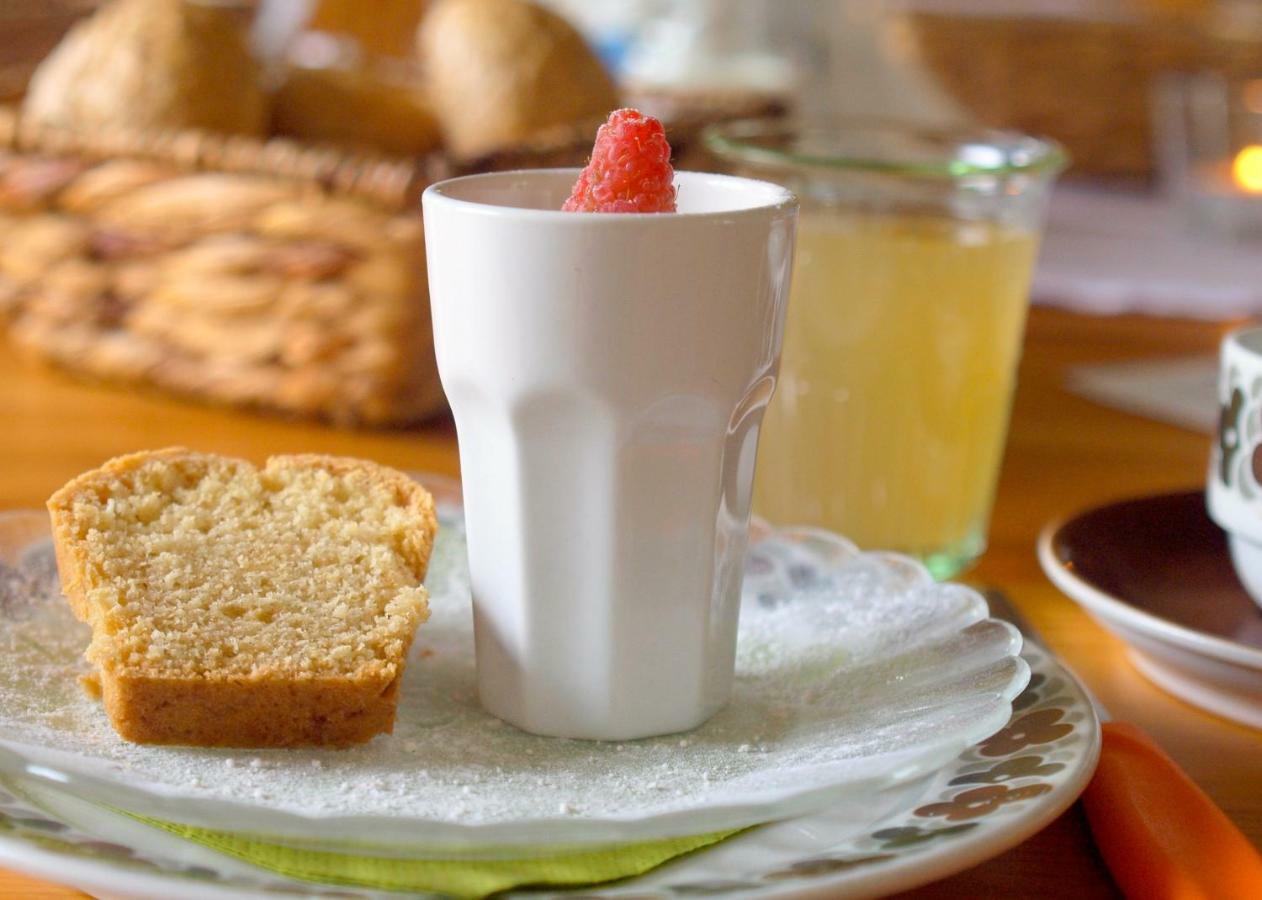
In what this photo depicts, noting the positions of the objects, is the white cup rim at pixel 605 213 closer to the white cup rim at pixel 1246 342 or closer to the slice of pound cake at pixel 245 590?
the slice of pound cake at pixel 245 590

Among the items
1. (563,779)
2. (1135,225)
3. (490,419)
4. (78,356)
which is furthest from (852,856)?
(1135,225)

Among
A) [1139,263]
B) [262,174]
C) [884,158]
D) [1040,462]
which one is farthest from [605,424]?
[1139,263]

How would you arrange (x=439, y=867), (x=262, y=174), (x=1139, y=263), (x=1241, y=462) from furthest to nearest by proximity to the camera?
1. (x=1139, y=263)
2. (x=262, y=174)
3. (x=1241, y=462)
4. (x=439, y=867)

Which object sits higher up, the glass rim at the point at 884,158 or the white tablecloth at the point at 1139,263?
the glass rim at the point at 884,158

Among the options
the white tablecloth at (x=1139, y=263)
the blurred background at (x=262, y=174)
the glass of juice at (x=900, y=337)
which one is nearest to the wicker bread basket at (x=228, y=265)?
the blurred background at (x=262, y=174)

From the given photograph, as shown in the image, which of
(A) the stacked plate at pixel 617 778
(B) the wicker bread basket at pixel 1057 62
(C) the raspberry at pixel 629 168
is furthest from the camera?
(B) the wicker bread basket at pixel 1057 62

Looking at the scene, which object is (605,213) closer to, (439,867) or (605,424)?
(605,424)
